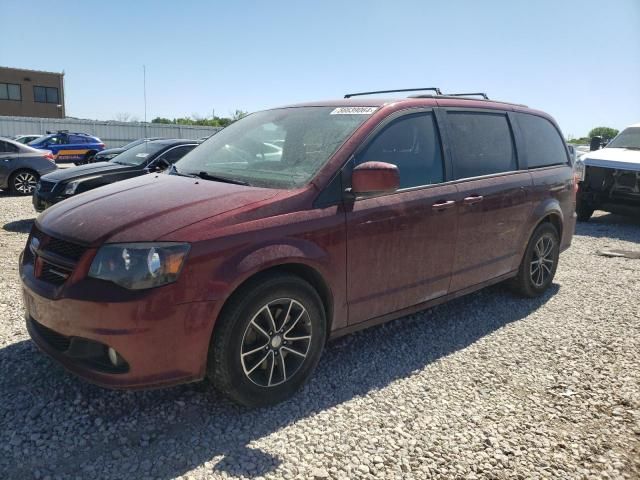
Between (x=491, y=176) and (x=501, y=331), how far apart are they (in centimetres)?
133

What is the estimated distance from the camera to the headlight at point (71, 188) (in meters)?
7.73

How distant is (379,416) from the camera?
299 cm

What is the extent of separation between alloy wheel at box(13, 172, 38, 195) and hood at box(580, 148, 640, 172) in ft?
40.0

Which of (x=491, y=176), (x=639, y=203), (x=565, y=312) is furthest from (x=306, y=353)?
(x=639, y=203)

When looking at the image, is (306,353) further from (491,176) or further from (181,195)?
(491,176)

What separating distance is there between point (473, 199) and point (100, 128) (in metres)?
34.5

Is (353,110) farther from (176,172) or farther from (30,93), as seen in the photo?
(30,93)

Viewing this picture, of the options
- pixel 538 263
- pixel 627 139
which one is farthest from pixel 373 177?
pixel 627 139

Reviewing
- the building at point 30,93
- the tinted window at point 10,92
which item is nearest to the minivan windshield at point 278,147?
the building at point 30,93

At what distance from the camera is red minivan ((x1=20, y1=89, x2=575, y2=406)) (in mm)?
2604

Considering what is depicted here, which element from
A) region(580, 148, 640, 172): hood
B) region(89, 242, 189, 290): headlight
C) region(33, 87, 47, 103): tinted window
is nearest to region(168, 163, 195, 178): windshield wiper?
region(89, 242, 189, 290): headlight

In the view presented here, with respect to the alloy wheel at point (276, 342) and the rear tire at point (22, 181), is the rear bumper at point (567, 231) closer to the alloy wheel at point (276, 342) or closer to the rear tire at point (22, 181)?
the alloy wheel at point (276, 342)

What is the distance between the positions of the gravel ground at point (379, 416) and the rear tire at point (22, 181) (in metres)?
8.99

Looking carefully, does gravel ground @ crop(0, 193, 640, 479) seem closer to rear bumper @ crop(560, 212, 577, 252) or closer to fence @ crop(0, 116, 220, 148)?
rear bumper @ crop(560, 212, 577, 252)
